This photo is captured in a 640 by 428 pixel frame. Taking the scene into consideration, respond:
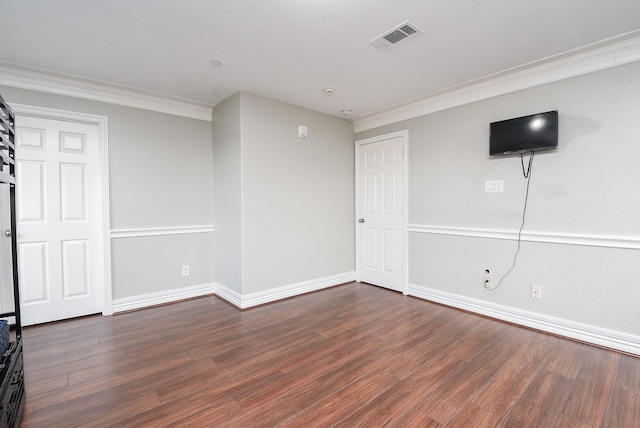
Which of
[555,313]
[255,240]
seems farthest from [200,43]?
[555,313]

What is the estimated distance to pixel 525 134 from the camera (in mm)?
2783

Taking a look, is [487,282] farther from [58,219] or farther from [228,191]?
[58,219]

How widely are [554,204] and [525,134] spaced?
2.27 feet

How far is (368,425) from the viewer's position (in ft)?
5.34

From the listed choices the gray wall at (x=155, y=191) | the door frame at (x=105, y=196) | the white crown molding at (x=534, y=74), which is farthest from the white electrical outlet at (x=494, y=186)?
the door frame at (x=105, y=196)

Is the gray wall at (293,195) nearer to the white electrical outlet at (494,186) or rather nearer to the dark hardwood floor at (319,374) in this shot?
the dark hardwood floor at (319,374)

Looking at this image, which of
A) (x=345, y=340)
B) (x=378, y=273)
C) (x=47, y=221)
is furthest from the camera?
(x=378, y=273)

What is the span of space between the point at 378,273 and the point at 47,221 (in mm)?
3847

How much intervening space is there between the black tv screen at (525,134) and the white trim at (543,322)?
5.12 feet

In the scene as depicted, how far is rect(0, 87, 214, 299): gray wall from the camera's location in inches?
129

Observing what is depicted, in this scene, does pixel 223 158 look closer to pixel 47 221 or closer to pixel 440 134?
pixel 47 221

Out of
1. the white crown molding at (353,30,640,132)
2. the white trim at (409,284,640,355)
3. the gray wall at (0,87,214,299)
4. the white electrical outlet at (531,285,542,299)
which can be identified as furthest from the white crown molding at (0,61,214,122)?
the white electrical outlet at (531,285,542,299)

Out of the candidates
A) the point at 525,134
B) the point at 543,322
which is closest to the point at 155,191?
the point at 525,134

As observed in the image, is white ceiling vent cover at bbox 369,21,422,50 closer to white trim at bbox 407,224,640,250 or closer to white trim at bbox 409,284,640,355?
white trim at bbox 407,224,640,250
